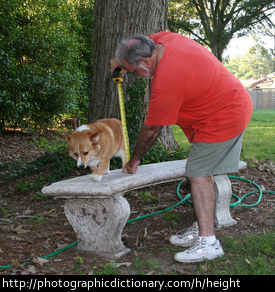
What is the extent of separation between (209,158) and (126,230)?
156cm

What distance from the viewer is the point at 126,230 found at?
4254 mm

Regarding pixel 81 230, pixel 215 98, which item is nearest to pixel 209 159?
pixel 215 98

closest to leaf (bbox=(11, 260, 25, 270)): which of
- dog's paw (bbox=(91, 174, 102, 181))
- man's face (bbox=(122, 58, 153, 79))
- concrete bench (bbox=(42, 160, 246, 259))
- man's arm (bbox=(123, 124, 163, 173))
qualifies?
concrete bench (bbox=(42, 160, 246, 259))

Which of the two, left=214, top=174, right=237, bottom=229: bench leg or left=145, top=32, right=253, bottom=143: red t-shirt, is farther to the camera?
left=214, top=174, right=237, bottom=229: bench leg

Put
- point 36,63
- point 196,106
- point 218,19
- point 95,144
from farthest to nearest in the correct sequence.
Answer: point 218,19 < point 36,63 < point 95,144 < point 196,106

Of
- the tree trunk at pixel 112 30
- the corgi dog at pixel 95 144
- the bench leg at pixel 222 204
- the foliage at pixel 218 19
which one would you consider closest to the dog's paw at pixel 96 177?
the corgi dog at pixel 95 144

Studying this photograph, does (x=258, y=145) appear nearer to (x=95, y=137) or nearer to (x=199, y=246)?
(x=199, y=246)

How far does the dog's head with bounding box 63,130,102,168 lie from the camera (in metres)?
3.70

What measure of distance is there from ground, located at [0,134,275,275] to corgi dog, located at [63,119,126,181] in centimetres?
→ 92

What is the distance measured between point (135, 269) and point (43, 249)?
121 centimetres

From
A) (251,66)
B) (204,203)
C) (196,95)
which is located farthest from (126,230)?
(251,66)

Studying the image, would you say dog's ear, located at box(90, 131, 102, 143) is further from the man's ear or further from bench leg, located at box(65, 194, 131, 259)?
the man's ear

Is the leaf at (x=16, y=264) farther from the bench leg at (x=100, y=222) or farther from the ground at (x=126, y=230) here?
the bench leg at (x=100, y=222)

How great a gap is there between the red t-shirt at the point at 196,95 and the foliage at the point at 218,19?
69.0ft
